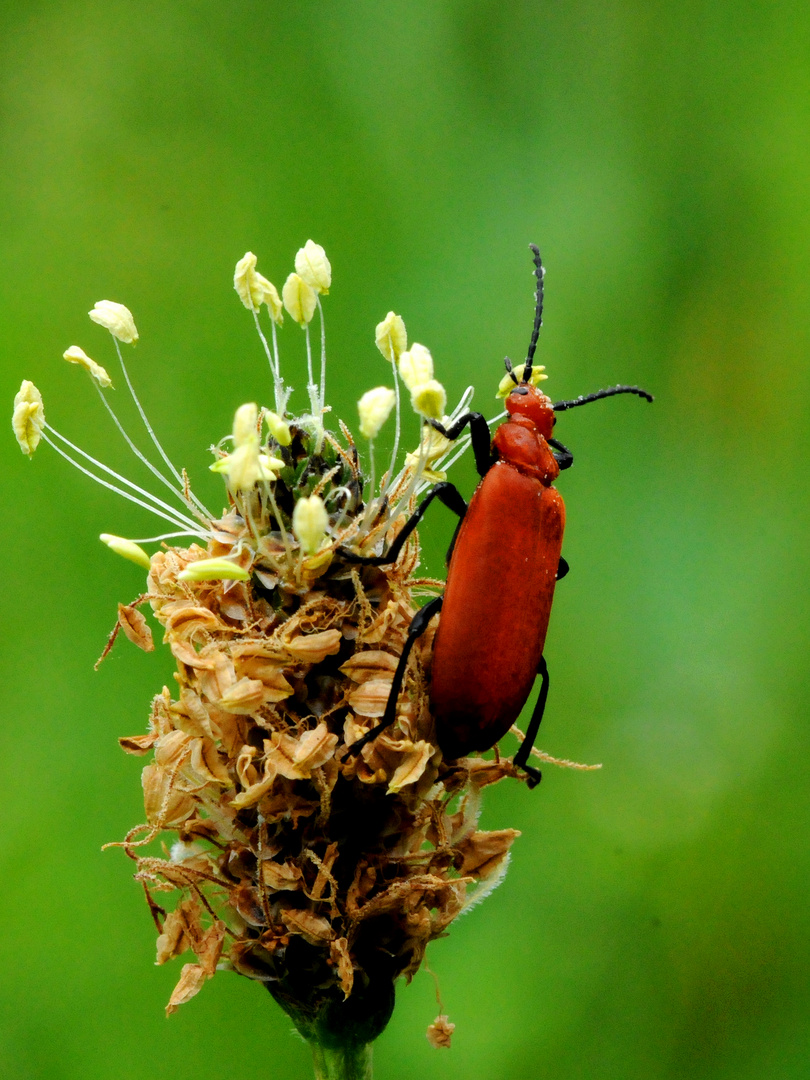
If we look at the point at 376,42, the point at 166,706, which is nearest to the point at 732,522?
the point at 376,42

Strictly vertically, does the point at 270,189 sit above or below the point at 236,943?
above

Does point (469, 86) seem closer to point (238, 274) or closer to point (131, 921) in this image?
point (238, 274)

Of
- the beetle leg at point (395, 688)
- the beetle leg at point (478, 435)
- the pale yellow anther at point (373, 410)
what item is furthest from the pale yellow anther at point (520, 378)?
the beetle leg at point (395, 688)

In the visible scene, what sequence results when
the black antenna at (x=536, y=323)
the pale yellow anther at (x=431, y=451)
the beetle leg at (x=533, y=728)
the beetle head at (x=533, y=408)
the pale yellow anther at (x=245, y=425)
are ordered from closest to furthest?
1. the pale yellow anther at (x=245, y=425)
2. the pale yellow anther at (x=431, y=451)
3. the beetle leg at (x=533, y=728)
4. the beetle head at (x=533, y=408)
5. the black antenna at (x=536, y=323)

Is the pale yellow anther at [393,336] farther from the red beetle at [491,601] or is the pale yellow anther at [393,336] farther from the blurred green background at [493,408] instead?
the blurred green background at [493,408]

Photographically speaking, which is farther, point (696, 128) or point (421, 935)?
point (696, 128)

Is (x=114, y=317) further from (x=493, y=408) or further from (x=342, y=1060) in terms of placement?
(x=493, y=408)
